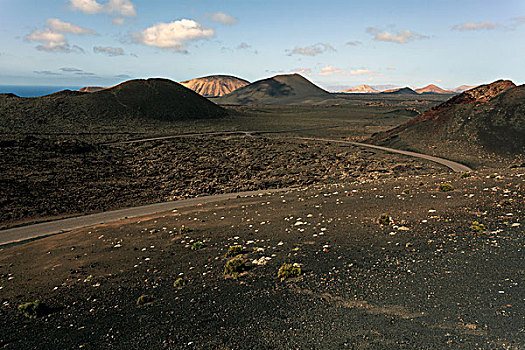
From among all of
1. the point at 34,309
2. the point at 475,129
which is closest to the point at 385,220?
the point at 34,309

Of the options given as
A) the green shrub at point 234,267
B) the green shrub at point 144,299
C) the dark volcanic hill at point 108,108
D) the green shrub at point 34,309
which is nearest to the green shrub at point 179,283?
the green shrub at point 144,299

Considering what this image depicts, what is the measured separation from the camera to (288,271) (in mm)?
9891

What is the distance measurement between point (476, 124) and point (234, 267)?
59.1 m

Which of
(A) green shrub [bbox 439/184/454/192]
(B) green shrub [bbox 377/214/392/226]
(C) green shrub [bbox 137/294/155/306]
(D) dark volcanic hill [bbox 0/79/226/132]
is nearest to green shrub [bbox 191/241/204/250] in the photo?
(C) green shrub [bbox 137/294/155/306]

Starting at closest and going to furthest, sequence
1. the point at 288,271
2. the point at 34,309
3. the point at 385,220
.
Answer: the point at 34,309 < the point at 288,271 < the point at 385,220

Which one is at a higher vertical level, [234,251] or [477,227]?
[477,227]

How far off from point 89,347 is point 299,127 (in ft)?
308

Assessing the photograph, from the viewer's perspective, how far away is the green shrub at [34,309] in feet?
31.7

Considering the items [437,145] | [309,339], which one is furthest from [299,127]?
[309,339]

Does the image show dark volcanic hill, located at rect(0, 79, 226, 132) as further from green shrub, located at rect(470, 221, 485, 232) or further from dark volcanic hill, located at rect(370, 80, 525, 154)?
green shrub, located at rect(470, 221, 485, 232)

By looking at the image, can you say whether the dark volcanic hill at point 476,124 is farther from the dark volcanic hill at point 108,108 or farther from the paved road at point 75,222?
the dark volcanic hill at point 108,108

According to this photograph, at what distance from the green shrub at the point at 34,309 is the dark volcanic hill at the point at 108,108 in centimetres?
7870

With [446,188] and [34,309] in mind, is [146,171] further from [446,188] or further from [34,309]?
[446,188]

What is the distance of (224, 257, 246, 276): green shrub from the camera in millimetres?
10498
